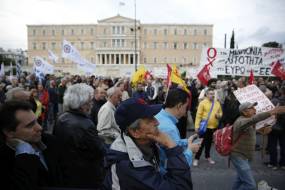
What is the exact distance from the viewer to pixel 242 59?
7730 mm

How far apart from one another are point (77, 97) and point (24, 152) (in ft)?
3.60

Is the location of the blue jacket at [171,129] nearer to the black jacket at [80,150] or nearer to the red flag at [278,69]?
the black jacket at [80,150]

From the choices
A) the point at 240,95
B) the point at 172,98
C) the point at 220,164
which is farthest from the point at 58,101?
the point at 172,98

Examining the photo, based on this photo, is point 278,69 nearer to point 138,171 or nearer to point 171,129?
point 171,129

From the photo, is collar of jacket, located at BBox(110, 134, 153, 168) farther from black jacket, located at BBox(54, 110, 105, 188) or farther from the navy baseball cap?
black jacket, located at BBox(54, 110, 105, 188)

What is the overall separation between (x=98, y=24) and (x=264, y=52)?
8287 cm

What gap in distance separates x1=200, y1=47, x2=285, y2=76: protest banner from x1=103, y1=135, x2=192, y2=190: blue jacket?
650 cm

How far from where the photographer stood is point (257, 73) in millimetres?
7648

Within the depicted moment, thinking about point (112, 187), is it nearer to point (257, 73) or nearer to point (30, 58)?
point (257, 73)

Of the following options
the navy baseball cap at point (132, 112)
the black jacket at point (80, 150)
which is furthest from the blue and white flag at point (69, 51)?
the navy baseball cap at point (132, 112)

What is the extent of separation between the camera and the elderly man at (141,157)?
142 cm

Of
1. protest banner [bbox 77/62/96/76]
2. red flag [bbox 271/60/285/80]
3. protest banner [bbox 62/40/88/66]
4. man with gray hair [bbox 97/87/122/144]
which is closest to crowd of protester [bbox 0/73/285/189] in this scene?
man with gray hair [bbox 97/87/122/144]

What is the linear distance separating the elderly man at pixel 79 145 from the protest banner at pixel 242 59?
18.6ft

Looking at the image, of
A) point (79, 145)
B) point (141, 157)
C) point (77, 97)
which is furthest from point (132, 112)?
point (77, 97)
